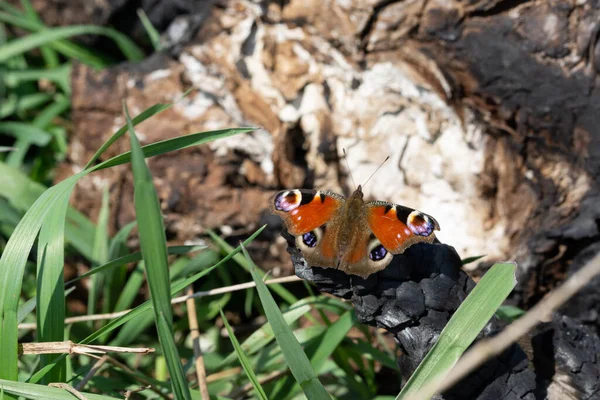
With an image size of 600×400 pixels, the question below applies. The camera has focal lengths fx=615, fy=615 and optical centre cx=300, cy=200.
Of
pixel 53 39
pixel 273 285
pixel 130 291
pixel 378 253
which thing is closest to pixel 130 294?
pixel 130 291

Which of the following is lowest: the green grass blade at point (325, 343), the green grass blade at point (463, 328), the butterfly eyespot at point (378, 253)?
the green grass blade at point (325, 343)

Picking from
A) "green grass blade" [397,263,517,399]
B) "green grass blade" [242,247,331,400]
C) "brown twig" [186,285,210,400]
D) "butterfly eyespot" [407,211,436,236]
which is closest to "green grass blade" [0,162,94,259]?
"brown twig" [186,285,210,400]

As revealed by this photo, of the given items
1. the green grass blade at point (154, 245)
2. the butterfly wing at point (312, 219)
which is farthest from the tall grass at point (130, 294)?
the butterfly wing at point (312, 219)

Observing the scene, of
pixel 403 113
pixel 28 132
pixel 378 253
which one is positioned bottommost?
pixel 378 253

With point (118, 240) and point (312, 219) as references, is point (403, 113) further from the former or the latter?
point (118, 240)

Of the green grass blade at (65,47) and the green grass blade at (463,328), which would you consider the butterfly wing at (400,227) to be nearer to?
the green grass blade at (463,328)

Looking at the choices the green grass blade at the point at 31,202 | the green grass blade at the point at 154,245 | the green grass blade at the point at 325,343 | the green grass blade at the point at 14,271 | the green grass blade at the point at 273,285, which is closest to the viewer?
the green grass blade at the point at 154,245

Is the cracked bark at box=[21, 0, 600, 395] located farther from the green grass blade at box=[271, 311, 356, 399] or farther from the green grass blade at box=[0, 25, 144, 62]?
the green grass blade at box=[271, 311, 356, 399]

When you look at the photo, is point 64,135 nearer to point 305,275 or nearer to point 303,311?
point 303,311

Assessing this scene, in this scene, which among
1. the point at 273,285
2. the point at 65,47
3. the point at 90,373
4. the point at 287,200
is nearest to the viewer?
the point at 287,200
